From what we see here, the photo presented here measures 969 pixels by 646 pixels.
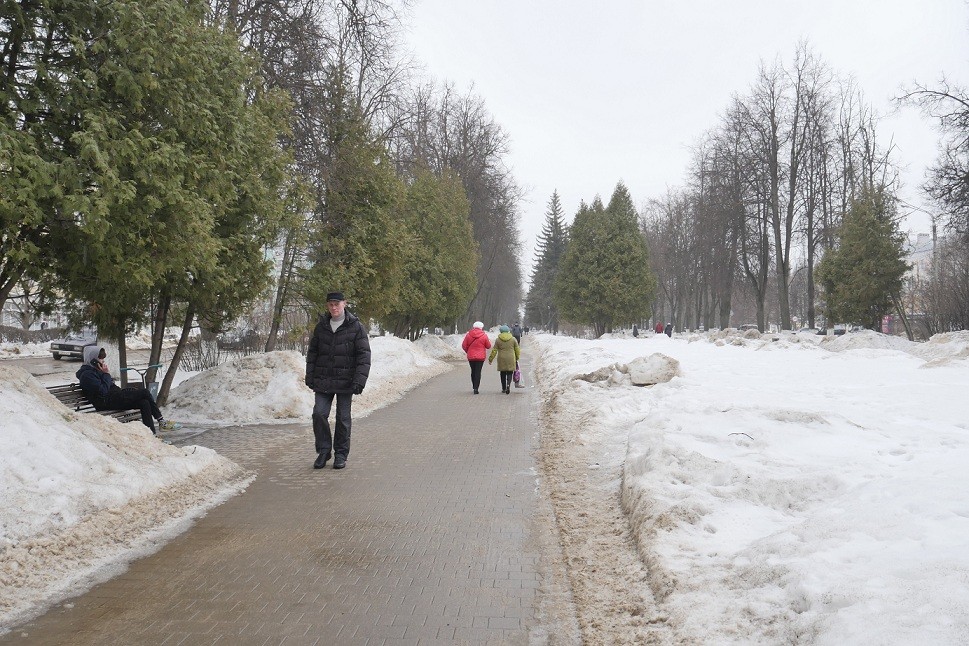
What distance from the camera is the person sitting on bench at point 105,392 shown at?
30.0ft

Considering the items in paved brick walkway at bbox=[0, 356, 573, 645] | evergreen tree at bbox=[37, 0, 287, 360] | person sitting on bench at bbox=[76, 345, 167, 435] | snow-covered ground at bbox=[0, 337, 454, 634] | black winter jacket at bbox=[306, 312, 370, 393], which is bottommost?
paved brick walkway at bbox=[0, 356, 573, 645]

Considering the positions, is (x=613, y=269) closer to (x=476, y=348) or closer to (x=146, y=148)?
(x=476, y=348)

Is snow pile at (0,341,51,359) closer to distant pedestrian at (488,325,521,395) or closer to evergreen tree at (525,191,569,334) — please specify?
distant pedestrian at (488,325,521,395)

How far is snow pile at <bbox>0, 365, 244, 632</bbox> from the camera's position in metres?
4.55

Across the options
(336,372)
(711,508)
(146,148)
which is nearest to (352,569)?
(711,508)

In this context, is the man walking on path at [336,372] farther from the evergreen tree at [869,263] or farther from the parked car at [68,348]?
the evergreen tree at [869,263]

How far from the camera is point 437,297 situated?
33.2 m

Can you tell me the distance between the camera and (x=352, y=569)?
15.6 feet

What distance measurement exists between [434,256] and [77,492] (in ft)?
94.8

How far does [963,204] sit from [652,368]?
1529cm

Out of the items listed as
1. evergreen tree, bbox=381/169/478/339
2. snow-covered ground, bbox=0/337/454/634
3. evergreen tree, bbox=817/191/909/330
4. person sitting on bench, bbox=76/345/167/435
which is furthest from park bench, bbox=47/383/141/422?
evergreen tree, bbox=817/191/909/330

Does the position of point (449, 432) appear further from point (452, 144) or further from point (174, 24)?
point (452, 144)

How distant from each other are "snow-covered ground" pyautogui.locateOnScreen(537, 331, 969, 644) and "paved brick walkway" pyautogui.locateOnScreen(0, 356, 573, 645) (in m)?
0.71

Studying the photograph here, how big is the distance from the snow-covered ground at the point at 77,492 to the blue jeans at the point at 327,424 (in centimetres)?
93
